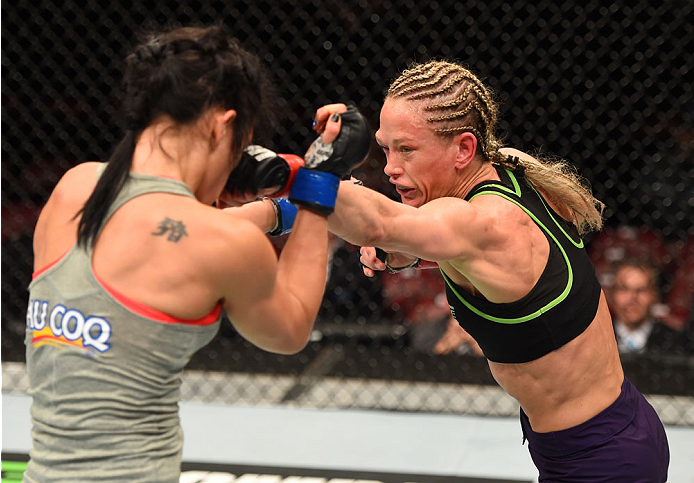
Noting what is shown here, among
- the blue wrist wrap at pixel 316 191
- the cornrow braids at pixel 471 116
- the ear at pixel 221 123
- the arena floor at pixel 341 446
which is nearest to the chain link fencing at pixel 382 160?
the arena floor at pixel 341 446

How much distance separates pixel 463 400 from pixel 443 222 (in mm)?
2340

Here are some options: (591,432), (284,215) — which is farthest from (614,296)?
(284,215)

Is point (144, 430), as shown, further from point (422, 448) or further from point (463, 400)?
point (463, 400)

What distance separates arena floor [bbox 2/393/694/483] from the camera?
2631 millimetres

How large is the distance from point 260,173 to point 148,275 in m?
0.26

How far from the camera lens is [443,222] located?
4.36ft

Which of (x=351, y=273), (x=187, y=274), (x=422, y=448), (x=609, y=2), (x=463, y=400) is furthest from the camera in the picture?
(x=609, y=2)

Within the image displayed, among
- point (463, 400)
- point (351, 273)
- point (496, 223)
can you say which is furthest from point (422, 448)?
point (496, 223)

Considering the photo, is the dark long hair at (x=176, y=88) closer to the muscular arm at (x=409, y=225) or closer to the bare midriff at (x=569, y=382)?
the muscular arm at (x=409, y=225)

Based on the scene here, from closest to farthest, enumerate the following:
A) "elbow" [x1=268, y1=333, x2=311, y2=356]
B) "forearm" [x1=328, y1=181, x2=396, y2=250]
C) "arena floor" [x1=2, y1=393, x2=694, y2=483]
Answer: "elbow" [x1=268, y1=333, x2=311, y2=356] < "forearm" [x1=328, y1=181, x2=396, y2=250] < "arena floor" [x1=2, y1=393, x2=694, y2=483]

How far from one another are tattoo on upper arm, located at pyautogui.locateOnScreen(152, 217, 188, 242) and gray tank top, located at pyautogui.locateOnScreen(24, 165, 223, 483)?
0.17 feet

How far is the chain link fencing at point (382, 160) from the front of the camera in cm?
354

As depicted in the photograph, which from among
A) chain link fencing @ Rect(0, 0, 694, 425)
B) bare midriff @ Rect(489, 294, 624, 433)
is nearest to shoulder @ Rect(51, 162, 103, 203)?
bare midriff @ Rect(489, 294, 624, 433)

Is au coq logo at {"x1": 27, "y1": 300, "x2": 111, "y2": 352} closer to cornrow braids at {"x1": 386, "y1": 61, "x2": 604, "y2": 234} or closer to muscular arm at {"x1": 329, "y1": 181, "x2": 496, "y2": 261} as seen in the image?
muscular arm at {"x1": 329, "y1": 181, "x2": 496, "y2": 261}
